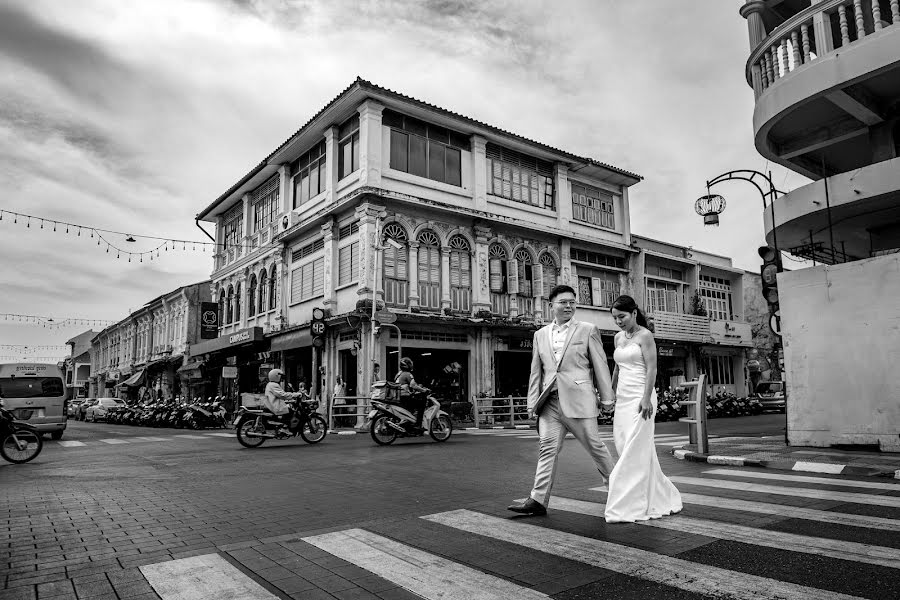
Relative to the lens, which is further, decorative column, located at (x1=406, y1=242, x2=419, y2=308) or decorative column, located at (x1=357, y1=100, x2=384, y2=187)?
decorative column, located at (x1=406, y1=242, x2=419, y2=308)

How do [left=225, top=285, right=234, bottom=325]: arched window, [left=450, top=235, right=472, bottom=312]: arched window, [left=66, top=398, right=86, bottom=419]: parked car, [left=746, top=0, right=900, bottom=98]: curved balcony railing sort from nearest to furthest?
[left=746, top=0, right=900, bottom=98]: curved balcony railing → [left=450, top=235, right=472, bottom=312]: arched window → [left=225, top=285, right=234, bottom=325]: arched window → [left=66, top=398, right=86, bottom=419]: parked car

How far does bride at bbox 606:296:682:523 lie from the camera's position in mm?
4609

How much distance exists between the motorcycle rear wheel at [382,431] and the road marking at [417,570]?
806 cm

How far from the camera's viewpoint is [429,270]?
21.3 meters

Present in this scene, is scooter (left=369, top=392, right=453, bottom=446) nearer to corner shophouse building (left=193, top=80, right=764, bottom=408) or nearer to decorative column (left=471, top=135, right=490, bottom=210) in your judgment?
corner shophouse building (left=193, top=80, right=764, bottom=408)

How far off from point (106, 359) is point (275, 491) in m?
55.5

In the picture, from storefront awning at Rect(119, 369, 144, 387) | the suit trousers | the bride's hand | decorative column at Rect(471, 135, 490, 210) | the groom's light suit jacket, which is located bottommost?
the suit trousers

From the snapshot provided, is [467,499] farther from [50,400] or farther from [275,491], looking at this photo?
[50,400]

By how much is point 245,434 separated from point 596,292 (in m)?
18.1

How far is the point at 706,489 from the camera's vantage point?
6.05 m

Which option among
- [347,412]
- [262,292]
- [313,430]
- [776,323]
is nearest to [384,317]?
[347,412]

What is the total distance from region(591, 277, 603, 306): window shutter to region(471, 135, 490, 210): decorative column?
6853 mm

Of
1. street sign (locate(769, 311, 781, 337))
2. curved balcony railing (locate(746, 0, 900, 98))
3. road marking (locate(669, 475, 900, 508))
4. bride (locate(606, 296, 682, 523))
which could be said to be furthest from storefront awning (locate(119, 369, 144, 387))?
bride (locate(606, 296, 682, 523))

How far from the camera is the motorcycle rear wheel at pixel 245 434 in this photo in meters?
12.3
